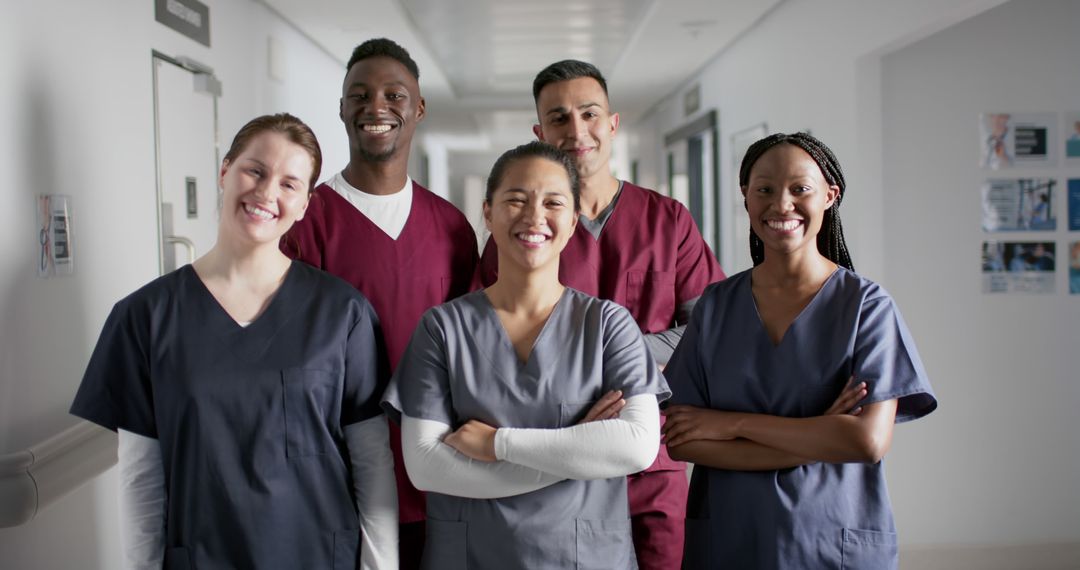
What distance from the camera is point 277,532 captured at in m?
1.47

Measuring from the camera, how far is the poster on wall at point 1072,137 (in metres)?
3.48

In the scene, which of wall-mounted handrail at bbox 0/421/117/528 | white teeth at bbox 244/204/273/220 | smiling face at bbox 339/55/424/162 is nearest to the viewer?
white teeth at bbox 244/204/273/220

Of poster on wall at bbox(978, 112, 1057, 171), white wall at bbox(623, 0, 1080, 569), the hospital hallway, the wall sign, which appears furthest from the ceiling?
poster on wall at bbox(978, 112, 1057, 171)

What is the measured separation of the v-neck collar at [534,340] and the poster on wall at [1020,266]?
8.75ft

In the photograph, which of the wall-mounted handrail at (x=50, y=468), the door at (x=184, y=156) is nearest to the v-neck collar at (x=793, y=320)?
the wall-mounted handrail at (x=50, y=468)

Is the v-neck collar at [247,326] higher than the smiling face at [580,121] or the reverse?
the reverse

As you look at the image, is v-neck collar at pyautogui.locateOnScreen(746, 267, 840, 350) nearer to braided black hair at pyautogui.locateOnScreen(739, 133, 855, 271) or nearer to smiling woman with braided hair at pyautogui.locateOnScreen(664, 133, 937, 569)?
smiling woman with braided hair at pyautogui.locateOnScreen(664, 133, 937, 569)

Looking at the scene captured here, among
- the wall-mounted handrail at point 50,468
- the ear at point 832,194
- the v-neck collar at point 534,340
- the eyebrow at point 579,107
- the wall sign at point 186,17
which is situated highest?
the wall sign at point 186,17

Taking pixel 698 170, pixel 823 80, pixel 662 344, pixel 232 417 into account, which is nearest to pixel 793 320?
pixel 662 344

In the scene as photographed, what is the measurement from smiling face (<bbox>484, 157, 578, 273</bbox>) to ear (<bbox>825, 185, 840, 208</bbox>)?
49 cm

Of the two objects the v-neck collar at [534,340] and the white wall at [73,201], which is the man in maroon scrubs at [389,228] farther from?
the white wall at [73,201]

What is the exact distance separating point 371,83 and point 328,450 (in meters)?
0.90

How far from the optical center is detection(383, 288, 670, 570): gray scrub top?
1.45 m

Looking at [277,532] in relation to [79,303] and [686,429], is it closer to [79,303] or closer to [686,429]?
[686,429]
